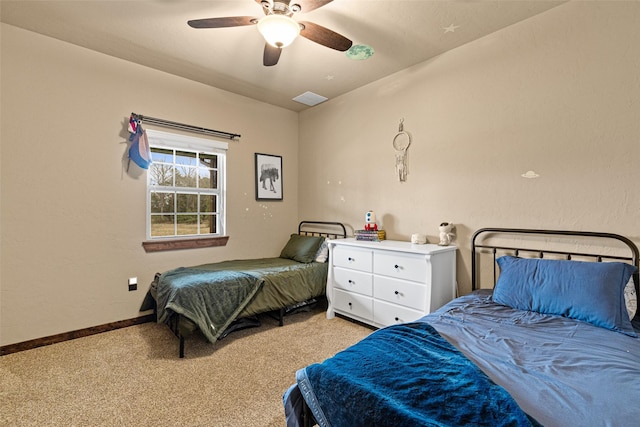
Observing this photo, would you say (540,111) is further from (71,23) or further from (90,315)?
(90,315)

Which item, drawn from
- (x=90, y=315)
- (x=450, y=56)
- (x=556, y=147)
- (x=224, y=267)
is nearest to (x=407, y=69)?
(x=450, y=56)

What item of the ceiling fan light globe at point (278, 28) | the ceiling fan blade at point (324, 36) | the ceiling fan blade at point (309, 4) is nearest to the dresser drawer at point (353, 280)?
the ceiling fan blade at point (324, 36)

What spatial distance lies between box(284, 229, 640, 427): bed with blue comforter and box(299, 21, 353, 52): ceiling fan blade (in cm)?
192

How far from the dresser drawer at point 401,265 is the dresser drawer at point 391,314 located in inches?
11.1

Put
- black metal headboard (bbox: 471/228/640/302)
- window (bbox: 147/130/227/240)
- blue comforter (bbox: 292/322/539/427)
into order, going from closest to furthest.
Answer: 1. blue comforter (bbox: 292/322/539/427)
2. black metal headboard (bbox: 471/228/640/302)
3. window (bbox: 147/130/227/240)

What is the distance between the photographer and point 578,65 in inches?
Answer: 84.0

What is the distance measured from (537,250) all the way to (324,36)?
2.26 meters

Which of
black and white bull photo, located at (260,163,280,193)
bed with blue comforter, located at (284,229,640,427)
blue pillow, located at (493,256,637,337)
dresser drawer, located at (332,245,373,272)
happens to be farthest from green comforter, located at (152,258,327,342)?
blue pillow, located at (493,256,637,337)

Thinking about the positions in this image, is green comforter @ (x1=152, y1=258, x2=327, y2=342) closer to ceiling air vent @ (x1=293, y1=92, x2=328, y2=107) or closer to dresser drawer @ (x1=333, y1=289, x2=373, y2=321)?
dresser drawer @ (x1=333, y1=289, x2=373, y2=321)

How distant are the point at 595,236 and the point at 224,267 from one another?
3.27 meters

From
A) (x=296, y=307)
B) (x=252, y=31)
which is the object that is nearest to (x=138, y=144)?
(x=252, y=31)

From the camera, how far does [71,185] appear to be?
274 cm

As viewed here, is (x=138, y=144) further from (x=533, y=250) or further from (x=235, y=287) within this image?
(x=533, y=250)

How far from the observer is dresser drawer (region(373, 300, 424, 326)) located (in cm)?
260
